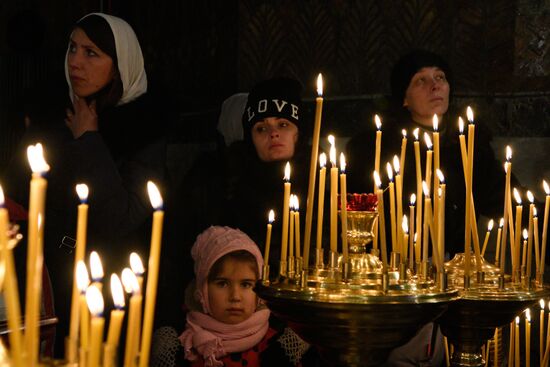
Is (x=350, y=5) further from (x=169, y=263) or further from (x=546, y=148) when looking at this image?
(x=169, y=263)

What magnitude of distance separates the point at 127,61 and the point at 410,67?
1.22 m

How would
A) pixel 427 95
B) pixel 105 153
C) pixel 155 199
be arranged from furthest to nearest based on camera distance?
pixel 427 95 → pixel 105 153 → pixel 155 199

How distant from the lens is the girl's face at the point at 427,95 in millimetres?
3164

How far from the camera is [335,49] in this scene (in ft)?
13.6

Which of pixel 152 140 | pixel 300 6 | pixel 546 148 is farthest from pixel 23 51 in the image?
pixel 546 148

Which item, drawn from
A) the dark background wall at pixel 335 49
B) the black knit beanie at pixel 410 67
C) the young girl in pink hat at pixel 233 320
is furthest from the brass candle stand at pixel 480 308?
the dark background wall at pixel 335 49

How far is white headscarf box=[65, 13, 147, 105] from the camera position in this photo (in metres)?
2.67

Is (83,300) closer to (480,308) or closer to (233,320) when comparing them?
(480,308)

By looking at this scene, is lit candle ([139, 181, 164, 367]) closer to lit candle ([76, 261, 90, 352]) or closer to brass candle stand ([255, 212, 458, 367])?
lit candle ([76, 261, 90, 352])

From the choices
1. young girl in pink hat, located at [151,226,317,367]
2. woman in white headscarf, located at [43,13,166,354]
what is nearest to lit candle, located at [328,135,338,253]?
woman in white headscarf, located at [43,13,166,354]

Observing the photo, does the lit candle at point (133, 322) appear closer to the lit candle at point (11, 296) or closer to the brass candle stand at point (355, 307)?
the lit candle at point (11, 296)

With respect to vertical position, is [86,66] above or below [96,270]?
above

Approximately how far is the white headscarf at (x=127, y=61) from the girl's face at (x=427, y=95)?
1116 millimetres

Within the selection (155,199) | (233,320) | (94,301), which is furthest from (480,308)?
(233,320)
